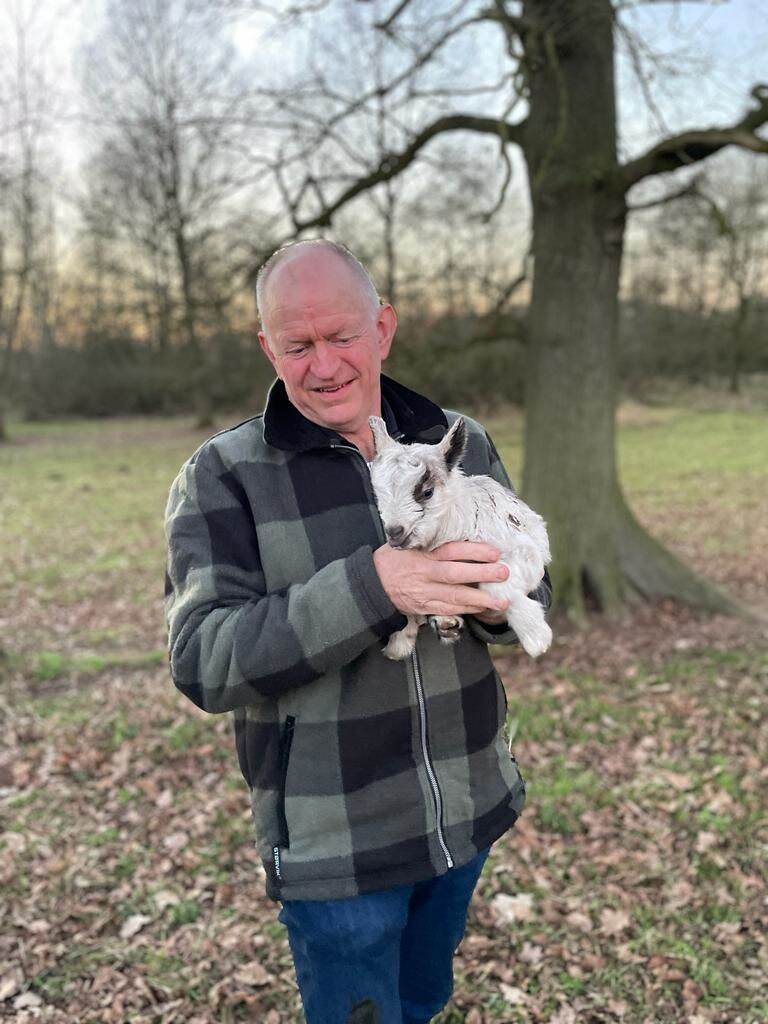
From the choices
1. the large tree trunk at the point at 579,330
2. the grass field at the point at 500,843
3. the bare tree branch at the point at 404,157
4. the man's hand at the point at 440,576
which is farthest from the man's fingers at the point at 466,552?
the bare tree branch at the point at 404,157

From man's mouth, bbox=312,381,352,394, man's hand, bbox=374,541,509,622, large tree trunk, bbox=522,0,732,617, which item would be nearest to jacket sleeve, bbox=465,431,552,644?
man's hand, bbox=374,541,509,622

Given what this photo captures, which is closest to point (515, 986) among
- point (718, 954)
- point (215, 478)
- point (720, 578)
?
point (718, 954)

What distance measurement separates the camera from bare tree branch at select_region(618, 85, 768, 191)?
665 cm

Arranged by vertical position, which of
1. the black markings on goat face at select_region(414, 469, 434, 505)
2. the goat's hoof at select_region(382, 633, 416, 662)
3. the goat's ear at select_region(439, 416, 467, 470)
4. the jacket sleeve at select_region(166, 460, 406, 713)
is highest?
the goat's ear at select_region(439, 416, 467, 470)

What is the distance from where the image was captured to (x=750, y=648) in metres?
7.61

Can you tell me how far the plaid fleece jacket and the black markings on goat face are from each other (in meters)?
0.18

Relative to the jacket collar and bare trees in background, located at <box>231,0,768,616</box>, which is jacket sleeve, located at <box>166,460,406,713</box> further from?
bare trees in background, located at <box>231,0,768,616</box>

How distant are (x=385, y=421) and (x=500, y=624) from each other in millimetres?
773

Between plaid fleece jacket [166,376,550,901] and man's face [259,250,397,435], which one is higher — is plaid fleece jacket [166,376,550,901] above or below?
below

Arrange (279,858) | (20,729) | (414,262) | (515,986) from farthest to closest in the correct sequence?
(414,262)
(20,729)
(515,986)
(279,858)

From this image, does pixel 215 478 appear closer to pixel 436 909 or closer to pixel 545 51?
pixel 436 909

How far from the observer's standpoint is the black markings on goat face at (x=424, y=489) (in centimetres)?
218

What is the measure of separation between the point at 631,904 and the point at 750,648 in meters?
4.11

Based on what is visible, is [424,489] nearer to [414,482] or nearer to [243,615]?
[414,482]
